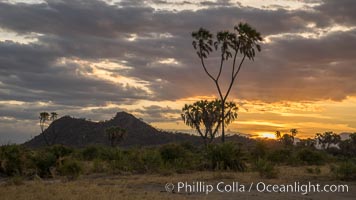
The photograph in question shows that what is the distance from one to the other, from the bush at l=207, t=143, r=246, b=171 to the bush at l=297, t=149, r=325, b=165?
1256 centimetres

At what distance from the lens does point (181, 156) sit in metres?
38.3

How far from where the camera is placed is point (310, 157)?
45.3 m

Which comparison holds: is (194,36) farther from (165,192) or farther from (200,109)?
(165,192)

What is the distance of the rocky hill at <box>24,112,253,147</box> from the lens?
Result: 110250mm

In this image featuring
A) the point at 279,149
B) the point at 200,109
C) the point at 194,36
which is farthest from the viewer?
the point at 200,109

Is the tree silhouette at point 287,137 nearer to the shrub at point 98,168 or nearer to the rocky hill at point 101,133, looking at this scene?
the rocky hill at point 101,133

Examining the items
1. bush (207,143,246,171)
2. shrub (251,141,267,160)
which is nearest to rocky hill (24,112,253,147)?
shrub (251,141,267,160)

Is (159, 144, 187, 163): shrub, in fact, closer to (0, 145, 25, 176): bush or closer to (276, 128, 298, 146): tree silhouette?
(0, 145, 25, 176): bush

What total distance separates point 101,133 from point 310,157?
3009 inches

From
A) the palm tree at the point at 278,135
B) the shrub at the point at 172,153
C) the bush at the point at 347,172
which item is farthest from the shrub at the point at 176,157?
the palm tree at the point at 278,135

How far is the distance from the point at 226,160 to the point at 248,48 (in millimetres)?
17702

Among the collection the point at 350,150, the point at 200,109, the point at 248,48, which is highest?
the point at 248,48

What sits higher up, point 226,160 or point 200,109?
point 200,109

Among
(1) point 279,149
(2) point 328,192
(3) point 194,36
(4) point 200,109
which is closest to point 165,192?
(2) point 328,192
